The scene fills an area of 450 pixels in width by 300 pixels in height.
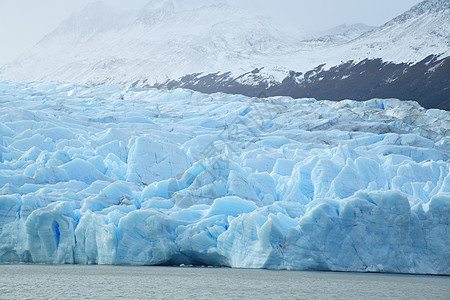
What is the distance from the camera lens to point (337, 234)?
1662cm

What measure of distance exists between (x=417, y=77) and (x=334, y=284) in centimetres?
4356

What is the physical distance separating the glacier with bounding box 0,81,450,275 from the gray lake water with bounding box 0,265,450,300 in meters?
0.56

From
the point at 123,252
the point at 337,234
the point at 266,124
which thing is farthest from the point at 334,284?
the point at 266,124

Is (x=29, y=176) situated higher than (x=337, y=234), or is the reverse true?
(x=29, y=176)

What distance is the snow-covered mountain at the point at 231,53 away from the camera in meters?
57.4

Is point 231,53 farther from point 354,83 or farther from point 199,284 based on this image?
point 199,284

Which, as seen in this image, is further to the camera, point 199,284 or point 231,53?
point 231,53

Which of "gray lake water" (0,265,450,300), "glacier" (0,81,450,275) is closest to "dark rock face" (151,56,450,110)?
"glacier" (0,81,450,275)

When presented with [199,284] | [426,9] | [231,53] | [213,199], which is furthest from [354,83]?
[199,284]

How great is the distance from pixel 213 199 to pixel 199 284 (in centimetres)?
498

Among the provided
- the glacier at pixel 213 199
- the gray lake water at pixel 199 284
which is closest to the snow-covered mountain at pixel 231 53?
the glacier at pixel 213 199

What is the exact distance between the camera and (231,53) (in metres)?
71.8

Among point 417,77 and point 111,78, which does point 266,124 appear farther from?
point 111,78

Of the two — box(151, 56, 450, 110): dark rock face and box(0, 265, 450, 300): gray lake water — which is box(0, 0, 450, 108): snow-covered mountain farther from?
box(0, 265, 450, 300): gray lake water
